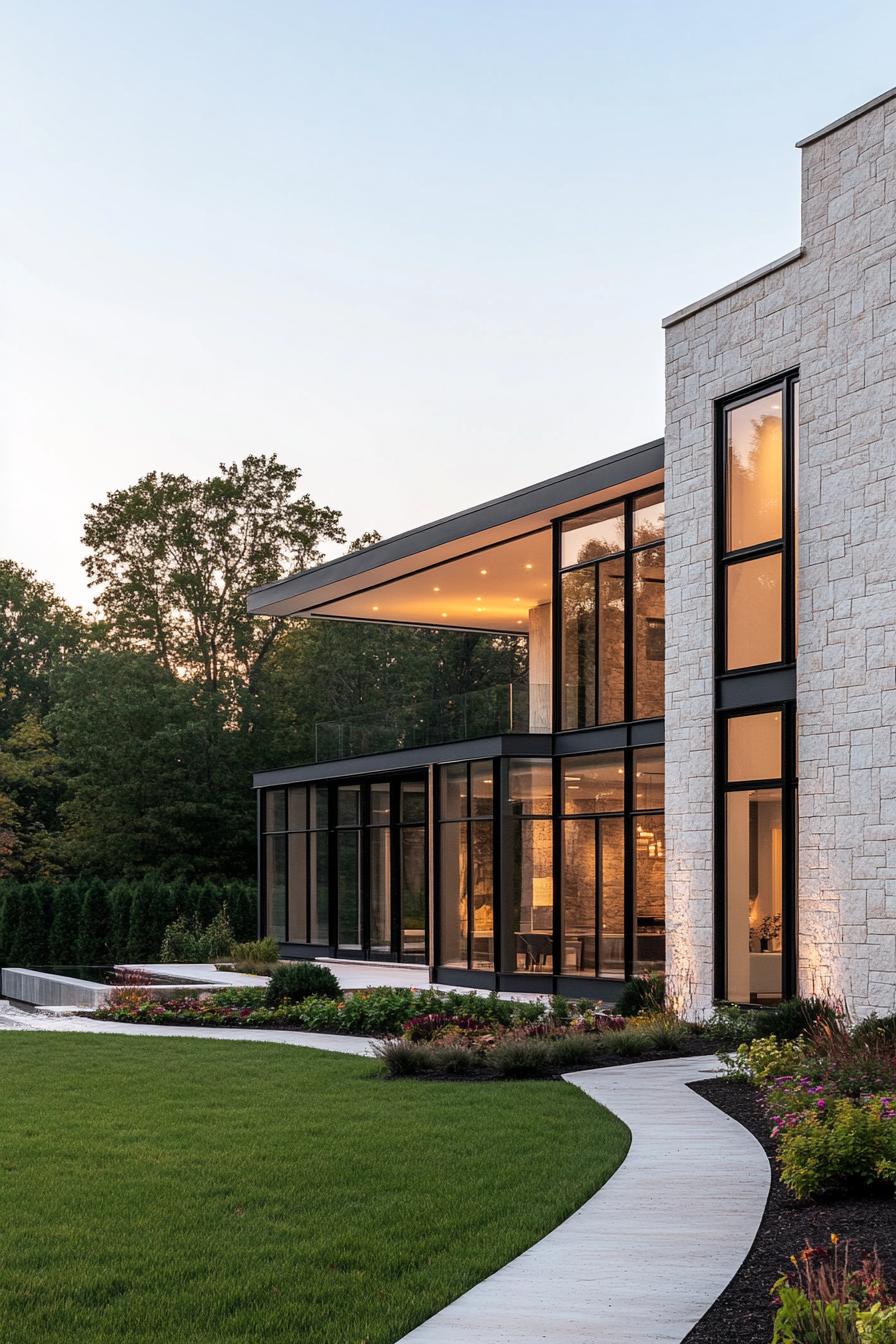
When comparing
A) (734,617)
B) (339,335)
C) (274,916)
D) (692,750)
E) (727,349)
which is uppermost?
(339,335)

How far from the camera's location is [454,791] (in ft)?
74.6

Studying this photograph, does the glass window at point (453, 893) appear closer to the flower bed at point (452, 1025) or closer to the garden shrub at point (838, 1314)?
the flower bed at point (452, 1025)

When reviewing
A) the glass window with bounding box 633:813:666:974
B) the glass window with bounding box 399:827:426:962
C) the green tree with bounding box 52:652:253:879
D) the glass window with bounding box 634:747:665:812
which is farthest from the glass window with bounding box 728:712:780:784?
the green tree with bounding box 52:652:253:879

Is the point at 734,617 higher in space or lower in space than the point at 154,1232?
higher

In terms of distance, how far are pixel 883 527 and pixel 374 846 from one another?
15832mm

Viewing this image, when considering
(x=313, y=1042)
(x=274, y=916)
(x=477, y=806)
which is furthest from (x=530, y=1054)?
(x=274, y=916)

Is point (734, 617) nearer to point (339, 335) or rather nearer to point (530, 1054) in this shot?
point (530, 1054)

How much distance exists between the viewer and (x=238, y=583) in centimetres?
5266

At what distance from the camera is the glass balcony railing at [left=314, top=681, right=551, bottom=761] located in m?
21.6

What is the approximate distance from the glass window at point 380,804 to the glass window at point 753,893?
1239 cm

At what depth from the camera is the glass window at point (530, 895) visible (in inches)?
823

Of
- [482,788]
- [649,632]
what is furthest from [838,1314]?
[482,788]

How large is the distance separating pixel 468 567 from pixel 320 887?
8107mm

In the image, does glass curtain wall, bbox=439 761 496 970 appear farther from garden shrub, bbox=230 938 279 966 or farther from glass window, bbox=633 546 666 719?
garden shrub, bbox=230 938 279 966
